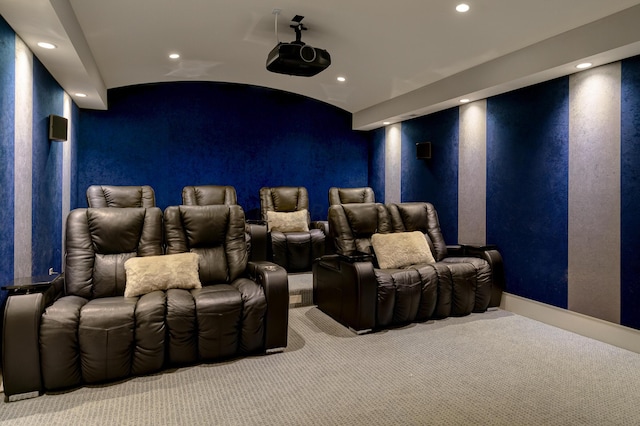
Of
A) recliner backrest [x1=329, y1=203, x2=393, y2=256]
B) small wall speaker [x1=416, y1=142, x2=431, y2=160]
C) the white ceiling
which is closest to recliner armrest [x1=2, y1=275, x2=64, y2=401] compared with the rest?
the white ceiling

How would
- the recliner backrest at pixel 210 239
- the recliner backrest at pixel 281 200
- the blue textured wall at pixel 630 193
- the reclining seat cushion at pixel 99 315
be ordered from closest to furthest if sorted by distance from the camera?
the reclining seat cushion at pixel 99 315, the blue textured wall at pixel 630 193, the recliner backrest at pixel 210 239, the recliner backrest at pixel 281 200

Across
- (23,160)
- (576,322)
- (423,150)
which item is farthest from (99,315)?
(423,150)

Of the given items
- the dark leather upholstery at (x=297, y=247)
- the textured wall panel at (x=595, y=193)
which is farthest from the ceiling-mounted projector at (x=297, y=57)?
the textured wall panel at (x=595, y=193)

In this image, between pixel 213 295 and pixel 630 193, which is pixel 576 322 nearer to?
pixel 630 193

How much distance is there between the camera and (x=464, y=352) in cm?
305

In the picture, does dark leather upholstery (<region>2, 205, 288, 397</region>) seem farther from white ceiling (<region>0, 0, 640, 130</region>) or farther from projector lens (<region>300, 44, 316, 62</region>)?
white ceiling (<region>0, 0, 640, 130</region>)

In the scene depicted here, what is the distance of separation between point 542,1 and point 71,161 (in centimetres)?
523

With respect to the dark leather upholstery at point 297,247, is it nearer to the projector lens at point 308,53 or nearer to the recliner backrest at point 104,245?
the recliner backrest at point 104,245

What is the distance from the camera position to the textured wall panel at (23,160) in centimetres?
296

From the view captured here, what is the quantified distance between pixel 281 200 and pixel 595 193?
3.81m

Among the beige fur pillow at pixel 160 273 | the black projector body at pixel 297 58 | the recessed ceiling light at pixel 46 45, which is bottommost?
the beige fur pillow at pixel 160 273

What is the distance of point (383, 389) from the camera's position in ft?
8.09

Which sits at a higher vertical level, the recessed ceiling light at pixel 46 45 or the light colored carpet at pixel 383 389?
the recessed ceiling light at pixel 46 45

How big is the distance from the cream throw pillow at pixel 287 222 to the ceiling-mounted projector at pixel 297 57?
7.42 ft
